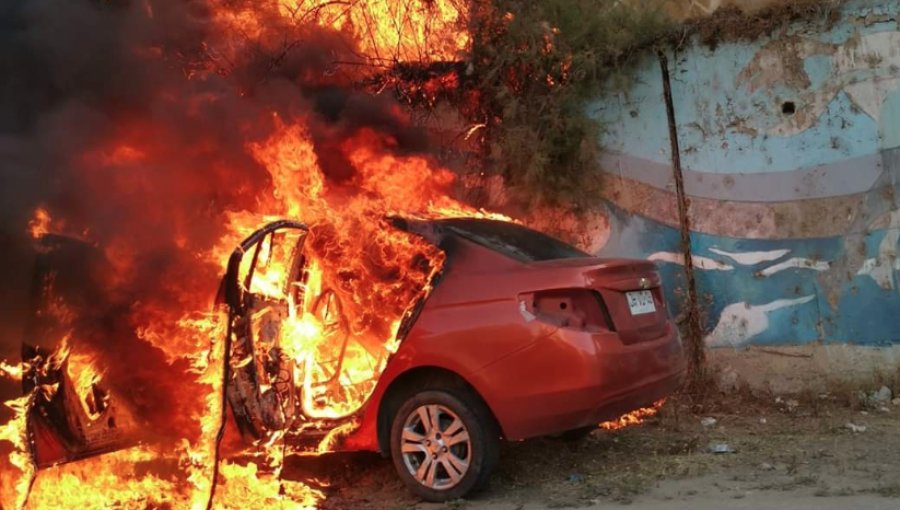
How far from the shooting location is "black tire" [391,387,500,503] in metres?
4.86

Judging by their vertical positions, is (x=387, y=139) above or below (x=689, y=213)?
above

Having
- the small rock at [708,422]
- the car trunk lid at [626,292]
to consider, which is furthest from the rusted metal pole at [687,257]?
the car trunk lid at [626,292]

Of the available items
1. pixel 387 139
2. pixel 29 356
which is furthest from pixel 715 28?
pixel 29 356

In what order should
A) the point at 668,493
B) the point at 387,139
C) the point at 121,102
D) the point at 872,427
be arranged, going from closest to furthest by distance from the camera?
the point at 668,493, the point at 121,102, the point at 872,427, the point at 387,139

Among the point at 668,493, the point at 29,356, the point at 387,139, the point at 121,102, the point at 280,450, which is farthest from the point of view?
the point at 387,139

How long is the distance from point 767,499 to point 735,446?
142 cm

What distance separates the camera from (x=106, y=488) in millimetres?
5320

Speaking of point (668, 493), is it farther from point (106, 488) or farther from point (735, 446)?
point (106, 488)

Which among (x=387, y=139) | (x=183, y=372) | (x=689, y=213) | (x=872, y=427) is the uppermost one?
(x=387, y=139)

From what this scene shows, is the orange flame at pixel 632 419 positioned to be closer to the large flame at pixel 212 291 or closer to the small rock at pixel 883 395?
the small rock at pixel 883 395

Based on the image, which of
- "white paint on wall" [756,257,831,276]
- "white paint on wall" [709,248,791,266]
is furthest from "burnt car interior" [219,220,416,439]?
"white paint on wall" [756,257,831,276]

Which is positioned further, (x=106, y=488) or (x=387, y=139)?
(x=387, y=139)

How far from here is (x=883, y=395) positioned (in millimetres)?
7109

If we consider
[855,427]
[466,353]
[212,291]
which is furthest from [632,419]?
[212,291]
